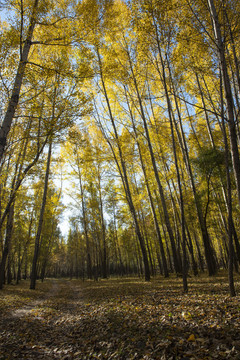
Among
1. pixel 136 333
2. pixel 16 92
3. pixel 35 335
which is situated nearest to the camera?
pixel 136 333

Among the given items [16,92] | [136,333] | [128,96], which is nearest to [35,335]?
[136,333]

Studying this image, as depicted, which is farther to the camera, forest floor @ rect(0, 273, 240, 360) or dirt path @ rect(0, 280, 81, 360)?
dirt path @ rect(0, 280, 81, 360)

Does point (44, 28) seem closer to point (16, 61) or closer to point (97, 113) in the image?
point (16, 61)

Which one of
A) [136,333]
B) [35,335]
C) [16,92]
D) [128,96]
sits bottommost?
[35,335]

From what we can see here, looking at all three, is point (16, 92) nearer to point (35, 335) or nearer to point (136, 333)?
point (35, 335)

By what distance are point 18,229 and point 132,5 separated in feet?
56.5

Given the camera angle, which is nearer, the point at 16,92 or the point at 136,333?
the point at 136,333

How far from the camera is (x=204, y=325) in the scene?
2879 mm

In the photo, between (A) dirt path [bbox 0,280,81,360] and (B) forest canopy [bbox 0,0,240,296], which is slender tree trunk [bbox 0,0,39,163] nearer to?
(B) forest canopy [bbox 0,0,240,296]

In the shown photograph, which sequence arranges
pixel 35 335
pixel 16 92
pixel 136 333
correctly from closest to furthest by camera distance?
pixel 136 333 < pixel 35 335 < pixel 16 92

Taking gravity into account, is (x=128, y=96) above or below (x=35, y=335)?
above

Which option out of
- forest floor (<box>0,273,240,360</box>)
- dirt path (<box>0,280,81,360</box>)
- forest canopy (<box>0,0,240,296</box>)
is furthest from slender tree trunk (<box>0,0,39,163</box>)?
forest floor (<box>0,273,240,360</box>)

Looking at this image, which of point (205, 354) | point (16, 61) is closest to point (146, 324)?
point (205, 354)

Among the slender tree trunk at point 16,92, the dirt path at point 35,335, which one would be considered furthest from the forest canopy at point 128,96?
the dirt path at point 35,335
